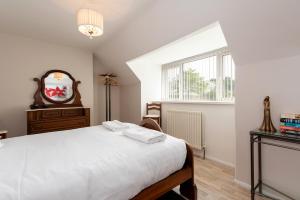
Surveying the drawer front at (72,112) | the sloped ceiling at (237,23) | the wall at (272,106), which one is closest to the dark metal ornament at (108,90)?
the drawer front at (72,112)

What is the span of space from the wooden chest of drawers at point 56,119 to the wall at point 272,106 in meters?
3.18

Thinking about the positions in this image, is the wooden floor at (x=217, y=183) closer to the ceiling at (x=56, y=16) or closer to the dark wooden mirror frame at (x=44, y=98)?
the ceiling at (x=56, y=16)

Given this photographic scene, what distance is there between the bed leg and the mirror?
3249 millimetres

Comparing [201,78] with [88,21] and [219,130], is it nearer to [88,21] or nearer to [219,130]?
[219,130]

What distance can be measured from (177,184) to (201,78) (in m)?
2.37

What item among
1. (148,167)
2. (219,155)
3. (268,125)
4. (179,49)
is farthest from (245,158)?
(179,49)

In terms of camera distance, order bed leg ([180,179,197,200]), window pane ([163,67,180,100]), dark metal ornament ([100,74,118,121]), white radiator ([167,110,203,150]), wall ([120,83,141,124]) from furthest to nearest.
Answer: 1. dark metal ornament ([100,74,118,121])
2. wall ([120,83,141,124])
3. window pane ([163,67,180,100])
4. white radiator ([167,110,203,150])
5. bed leg ([180,179,197,200])

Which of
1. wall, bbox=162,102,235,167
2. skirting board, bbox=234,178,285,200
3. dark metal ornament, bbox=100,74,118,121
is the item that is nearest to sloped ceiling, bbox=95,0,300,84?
wall, bbox=162,102,235,167

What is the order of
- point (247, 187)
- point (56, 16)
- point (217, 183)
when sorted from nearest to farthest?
point (247, 187) < point (217, 183) < point (56, 16)

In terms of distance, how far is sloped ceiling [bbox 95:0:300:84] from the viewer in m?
1.46

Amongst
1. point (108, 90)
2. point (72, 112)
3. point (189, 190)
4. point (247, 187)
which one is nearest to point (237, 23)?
point (189, 190)

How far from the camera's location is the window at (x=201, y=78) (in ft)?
9.23

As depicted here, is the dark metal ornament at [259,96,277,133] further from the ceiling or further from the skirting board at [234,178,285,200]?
the ceiling

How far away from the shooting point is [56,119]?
10.8 ft
